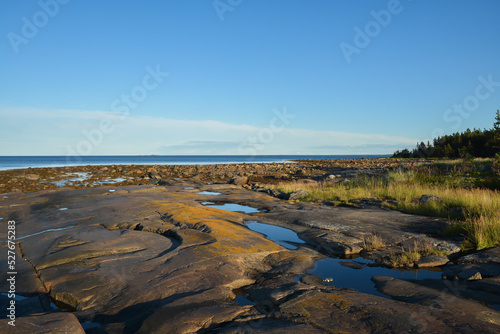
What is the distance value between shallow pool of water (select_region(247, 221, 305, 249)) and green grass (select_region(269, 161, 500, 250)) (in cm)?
360

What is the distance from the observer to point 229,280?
4438 millimetres

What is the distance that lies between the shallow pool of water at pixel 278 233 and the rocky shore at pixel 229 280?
105mm

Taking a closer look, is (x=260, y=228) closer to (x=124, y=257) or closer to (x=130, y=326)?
(x=124, y=257)

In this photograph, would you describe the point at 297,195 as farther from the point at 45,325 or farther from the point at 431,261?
the point at 45,325

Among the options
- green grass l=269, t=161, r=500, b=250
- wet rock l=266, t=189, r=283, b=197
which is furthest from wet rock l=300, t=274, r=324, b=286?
wet rock l=266, t=189, r=283, b=197

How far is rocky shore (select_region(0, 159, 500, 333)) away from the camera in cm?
321

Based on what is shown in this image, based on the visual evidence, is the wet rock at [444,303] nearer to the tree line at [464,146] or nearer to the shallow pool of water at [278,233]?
the shallow pool of water at [278,233]

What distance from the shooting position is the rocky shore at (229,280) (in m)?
3.21

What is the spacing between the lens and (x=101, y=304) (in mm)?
3799

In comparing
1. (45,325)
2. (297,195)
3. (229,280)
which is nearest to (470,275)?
(229,280)

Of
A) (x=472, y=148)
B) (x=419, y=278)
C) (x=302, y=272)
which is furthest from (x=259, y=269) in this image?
(x=472, y=148)

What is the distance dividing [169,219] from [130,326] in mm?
4975

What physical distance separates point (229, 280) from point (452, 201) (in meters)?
9.31

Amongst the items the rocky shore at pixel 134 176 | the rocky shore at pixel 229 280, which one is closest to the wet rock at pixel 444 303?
the rocky shore at pixel 229 280
